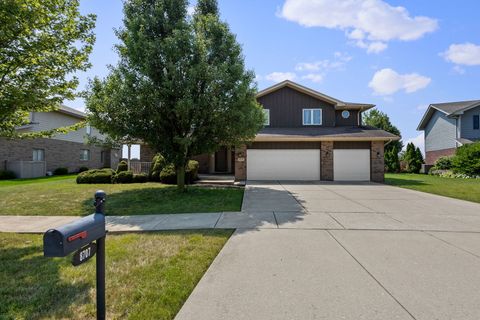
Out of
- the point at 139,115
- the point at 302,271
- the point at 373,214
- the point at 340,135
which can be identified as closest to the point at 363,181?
the point at 340,135

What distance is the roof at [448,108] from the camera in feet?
82.1

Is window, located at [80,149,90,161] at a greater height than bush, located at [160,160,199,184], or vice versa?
window, located at [80,149,90,161]

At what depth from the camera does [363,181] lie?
56.5ft

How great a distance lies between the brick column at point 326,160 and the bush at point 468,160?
12.5 meters

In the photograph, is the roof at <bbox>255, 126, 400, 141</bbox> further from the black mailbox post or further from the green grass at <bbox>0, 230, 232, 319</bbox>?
the black mailbox post

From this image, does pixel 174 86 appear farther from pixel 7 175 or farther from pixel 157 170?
pixel 7 175

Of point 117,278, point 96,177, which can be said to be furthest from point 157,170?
point 117,278

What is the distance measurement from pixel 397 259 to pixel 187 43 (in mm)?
9832

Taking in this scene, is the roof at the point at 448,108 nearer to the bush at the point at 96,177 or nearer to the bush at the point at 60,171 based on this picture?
the bush at the point at 96,177

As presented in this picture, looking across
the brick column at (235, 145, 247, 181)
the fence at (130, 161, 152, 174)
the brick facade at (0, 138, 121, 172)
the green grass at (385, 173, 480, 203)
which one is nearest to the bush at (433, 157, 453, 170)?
the green grass at (385, 173, 480, 203)

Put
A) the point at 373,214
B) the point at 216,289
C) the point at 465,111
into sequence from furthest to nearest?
the point at 465,111 < the point at 373,214 < the point at 216,289

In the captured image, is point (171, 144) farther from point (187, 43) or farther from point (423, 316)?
point (423, 316)

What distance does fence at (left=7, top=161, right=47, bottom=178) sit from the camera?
19078 millimetres

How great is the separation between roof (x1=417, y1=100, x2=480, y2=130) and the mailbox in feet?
105
